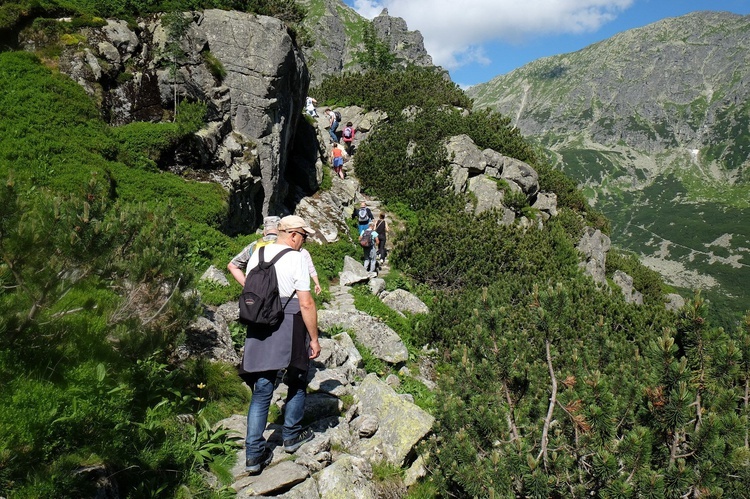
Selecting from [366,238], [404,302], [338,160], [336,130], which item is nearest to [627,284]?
[404,302]

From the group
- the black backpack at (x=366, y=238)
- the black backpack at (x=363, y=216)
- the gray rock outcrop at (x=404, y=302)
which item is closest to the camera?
the gray rock outcrop at (x=404, y=302)

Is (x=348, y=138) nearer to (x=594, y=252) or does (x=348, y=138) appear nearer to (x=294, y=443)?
(x=594, y=252)

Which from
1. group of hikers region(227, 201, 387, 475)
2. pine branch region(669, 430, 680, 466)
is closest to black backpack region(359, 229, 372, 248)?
group of hikers region(227, 201, 387, 475)

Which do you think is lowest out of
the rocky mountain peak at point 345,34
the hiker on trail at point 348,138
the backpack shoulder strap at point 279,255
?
the backpack shoulder strap at point 279,255

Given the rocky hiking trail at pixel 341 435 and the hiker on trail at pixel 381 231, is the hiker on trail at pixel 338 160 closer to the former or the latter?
the hiker on trail at pixel 381 231

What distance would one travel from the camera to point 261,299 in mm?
4344

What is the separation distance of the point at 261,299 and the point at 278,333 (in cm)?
45

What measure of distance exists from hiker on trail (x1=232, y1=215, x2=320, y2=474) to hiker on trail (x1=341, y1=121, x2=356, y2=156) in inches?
814

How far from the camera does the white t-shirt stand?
4574mm

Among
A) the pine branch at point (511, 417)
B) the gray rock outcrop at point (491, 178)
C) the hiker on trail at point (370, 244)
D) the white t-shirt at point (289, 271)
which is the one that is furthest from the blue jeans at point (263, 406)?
the gray rock outcrop at point (491, 178)

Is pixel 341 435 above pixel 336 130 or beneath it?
beneath

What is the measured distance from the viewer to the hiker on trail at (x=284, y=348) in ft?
14.6

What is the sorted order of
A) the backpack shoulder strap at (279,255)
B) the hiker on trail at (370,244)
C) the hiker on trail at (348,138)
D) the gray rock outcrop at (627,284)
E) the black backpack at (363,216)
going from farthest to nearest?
1. the hiker on trail at (348,138)
2. the gray rock outcrop at (627,284)
3. the black backpack at (363,216)
4. the hiker on trail at (370,244)
5. the backpack shoulder strap at (279,255)

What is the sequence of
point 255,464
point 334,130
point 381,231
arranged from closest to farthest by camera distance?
point 255,464 < point 381,231 < point 334,130
